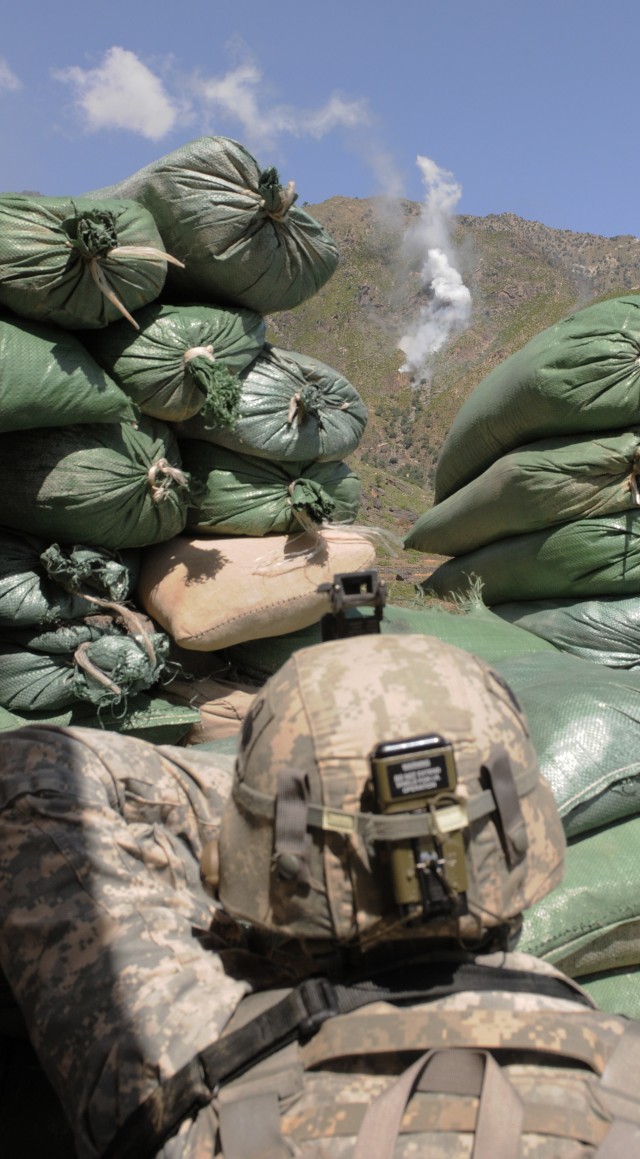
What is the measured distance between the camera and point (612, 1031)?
0.89 m

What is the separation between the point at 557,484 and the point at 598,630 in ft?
1.68

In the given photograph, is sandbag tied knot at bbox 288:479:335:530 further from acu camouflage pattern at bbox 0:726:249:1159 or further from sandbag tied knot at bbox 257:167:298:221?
acu camouflage pattern at bbox 0:726:249:1159

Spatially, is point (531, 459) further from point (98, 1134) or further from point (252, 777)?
point (98, 1134)

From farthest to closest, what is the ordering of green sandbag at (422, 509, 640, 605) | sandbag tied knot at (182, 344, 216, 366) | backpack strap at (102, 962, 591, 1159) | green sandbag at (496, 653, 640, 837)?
1. green sandbag at (422, 509, 640, 605)
2. sandbag tied knot at (182, 344, 216, 366)
3. green sandbag at (496, 653, 640, 837)
4. backpack strap at (102, 962, 591, 1159)

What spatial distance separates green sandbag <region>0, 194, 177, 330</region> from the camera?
5.82 feet

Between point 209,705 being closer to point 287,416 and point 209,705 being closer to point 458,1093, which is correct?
point 287,416

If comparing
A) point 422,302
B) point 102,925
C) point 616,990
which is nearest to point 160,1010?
point 102,925

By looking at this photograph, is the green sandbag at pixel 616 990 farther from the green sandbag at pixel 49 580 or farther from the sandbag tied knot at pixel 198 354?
the sandbag tied knot at pixel 198 354

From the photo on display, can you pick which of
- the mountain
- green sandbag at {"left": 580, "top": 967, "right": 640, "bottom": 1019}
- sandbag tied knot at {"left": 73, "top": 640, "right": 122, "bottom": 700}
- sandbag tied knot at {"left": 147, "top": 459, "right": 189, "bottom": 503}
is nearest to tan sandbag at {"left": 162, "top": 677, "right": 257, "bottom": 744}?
sandbag tied knot at {"left": 73, "top": 640, "right": 122, "bottom": 700}

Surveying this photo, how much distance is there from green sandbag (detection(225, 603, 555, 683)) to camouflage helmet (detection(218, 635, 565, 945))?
1.30m

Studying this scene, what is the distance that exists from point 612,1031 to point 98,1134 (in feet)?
1.81

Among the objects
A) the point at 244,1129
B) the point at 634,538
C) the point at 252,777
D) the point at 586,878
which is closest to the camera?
the point at 244,1129

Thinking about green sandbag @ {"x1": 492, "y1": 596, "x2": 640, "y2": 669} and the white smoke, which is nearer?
green sandbag @ {"x1": 492, "y1": 596, "x2": 640, "y2": 669}

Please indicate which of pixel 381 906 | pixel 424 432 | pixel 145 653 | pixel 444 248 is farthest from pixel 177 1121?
pixel 444 248
